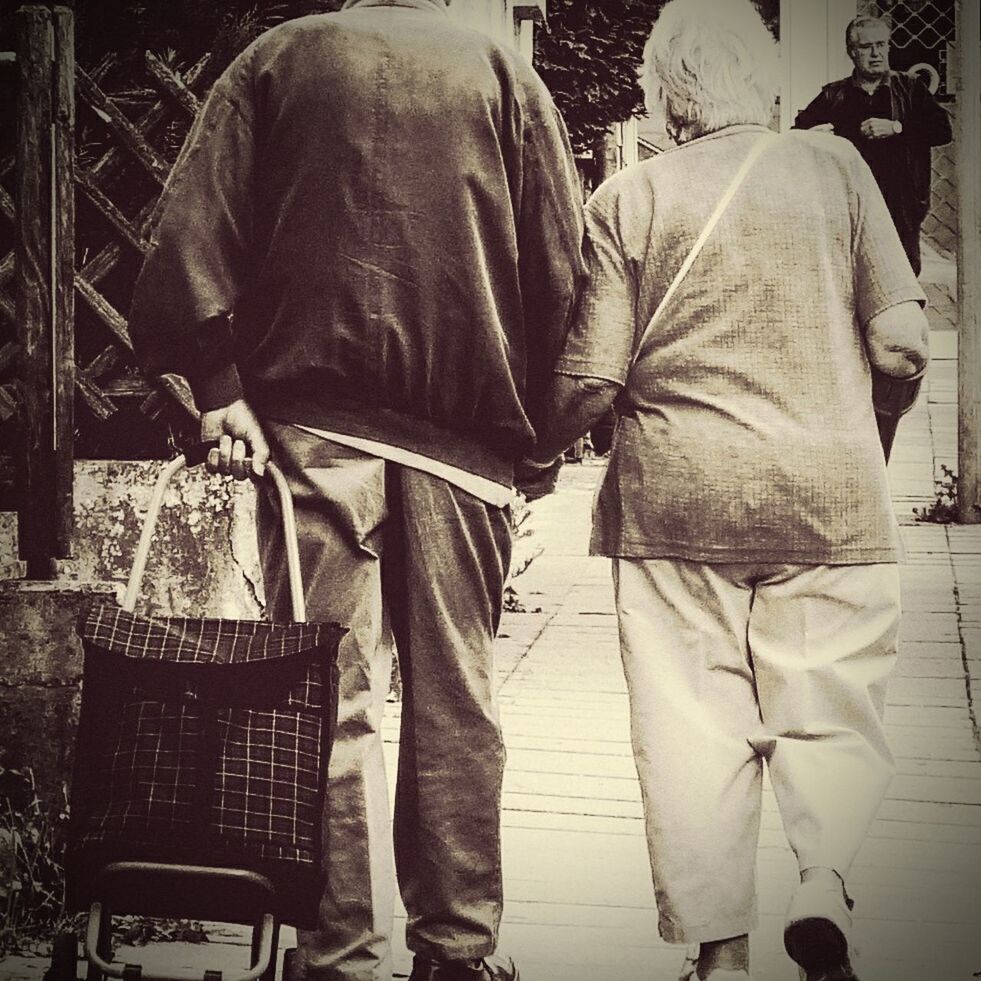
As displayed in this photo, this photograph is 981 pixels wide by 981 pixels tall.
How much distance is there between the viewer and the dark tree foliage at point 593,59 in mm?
2832

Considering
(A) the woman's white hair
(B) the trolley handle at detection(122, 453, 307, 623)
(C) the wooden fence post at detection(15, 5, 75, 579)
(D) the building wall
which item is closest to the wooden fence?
(C) the wooden fence post at detection(15, 5, 75, 579)

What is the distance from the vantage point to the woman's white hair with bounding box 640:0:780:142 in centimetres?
244

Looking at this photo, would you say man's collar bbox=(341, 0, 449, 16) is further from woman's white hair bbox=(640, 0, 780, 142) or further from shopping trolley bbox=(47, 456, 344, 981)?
shopping trolley bbox=(47, 456, 344, 981)

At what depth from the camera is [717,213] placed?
238cm

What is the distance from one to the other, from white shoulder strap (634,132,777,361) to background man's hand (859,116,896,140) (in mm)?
319

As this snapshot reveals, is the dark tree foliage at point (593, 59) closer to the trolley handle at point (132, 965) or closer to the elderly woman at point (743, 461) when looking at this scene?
the elderly woman at point (743, 461)

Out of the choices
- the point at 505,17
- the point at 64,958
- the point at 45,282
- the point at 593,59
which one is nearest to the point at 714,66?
the point at 593,59

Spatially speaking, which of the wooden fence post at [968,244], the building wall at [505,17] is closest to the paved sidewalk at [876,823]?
the wooden fence post at [968,244]

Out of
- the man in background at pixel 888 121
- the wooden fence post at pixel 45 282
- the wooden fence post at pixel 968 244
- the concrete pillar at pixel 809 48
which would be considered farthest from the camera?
the wooden fence post at pixel 45 282

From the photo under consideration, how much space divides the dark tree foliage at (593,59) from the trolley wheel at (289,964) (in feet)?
4.82

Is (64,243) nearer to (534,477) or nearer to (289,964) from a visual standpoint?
(534,477)

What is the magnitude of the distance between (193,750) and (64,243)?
1.37 meters

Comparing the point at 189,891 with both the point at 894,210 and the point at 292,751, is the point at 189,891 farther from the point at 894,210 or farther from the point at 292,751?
the point at 894,210

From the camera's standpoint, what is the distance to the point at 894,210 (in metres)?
2.68
